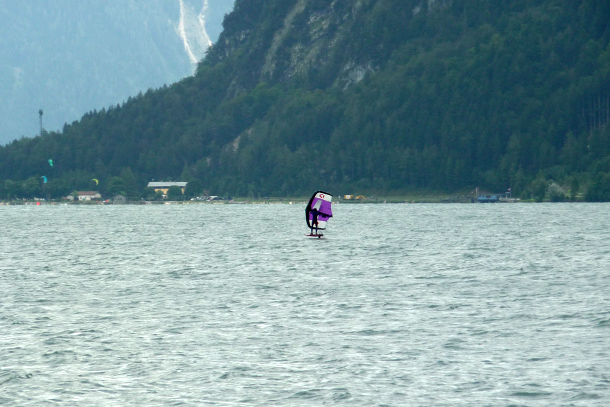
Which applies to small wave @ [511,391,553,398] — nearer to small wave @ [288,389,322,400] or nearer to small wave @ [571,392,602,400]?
small wave @ [571,392,602,400]

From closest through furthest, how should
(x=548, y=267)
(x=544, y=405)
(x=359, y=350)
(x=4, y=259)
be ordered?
(x=544, y=405) < (x=359, y=350) < (x=548, y=267) < (x=4, y=259)

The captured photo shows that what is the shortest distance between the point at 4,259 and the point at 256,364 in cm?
6888

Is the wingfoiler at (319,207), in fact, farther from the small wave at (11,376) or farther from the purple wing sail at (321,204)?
the small wave at (11,376)

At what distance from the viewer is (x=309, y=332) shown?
45750mm

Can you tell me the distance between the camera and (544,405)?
31.5 meters

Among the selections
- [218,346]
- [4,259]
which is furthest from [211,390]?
[4,259]

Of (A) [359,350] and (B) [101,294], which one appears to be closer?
(A) [359,350]

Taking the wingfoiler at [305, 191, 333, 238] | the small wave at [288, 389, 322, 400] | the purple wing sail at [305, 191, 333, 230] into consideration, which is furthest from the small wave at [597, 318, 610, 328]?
the purple wing sail at [305, 191, 333, 230]

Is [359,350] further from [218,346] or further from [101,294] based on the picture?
[101,294]

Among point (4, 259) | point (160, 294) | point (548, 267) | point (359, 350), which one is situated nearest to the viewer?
point (359, 350)

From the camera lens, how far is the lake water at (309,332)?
33.7 meters

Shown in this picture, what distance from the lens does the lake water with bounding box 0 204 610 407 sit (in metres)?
33.7

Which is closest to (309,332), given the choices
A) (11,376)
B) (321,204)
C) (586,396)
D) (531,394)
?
(531,394)

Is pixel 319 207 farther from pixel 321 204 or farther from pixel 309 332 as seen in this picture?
pixel 309 332
